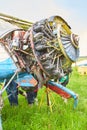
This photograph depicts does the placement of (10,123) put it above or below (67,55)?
below

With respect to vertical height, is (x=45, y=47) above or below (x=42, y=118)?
above

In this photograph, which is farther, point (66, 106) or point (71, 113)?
point (66, 106)

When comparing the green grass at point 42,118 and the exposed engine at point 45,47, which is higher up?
the exposed engine at point 45,47

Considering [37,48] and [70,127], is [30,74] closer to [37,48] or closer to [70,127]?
[37,48]

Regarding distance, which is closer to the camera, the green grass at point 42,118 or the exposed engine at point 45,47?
the exposed engine at point 45,47

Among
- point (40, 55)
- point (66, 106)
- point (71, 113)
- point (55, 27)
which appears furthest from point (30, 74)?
point (66, 106)

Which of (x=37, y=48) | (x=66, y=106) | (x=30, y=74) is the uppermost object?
(x=37, y=48)

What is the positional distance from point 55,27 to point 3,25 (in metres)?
1.04

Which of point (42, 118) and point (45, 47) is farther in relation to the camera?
point (42, 118)

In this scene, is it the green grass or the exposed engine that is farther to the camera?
the green grass

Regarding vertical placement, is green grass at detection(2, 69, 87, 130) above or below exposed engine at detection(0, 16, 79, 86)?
below

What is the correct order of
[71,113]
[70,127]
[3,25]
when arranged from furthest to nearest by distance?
[71,113]
[70,127]
[3,25]

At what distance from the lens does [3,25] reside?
286 inches

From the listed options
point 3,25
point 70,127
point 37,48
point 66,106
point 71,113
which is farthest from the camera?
Result: point 66,106
